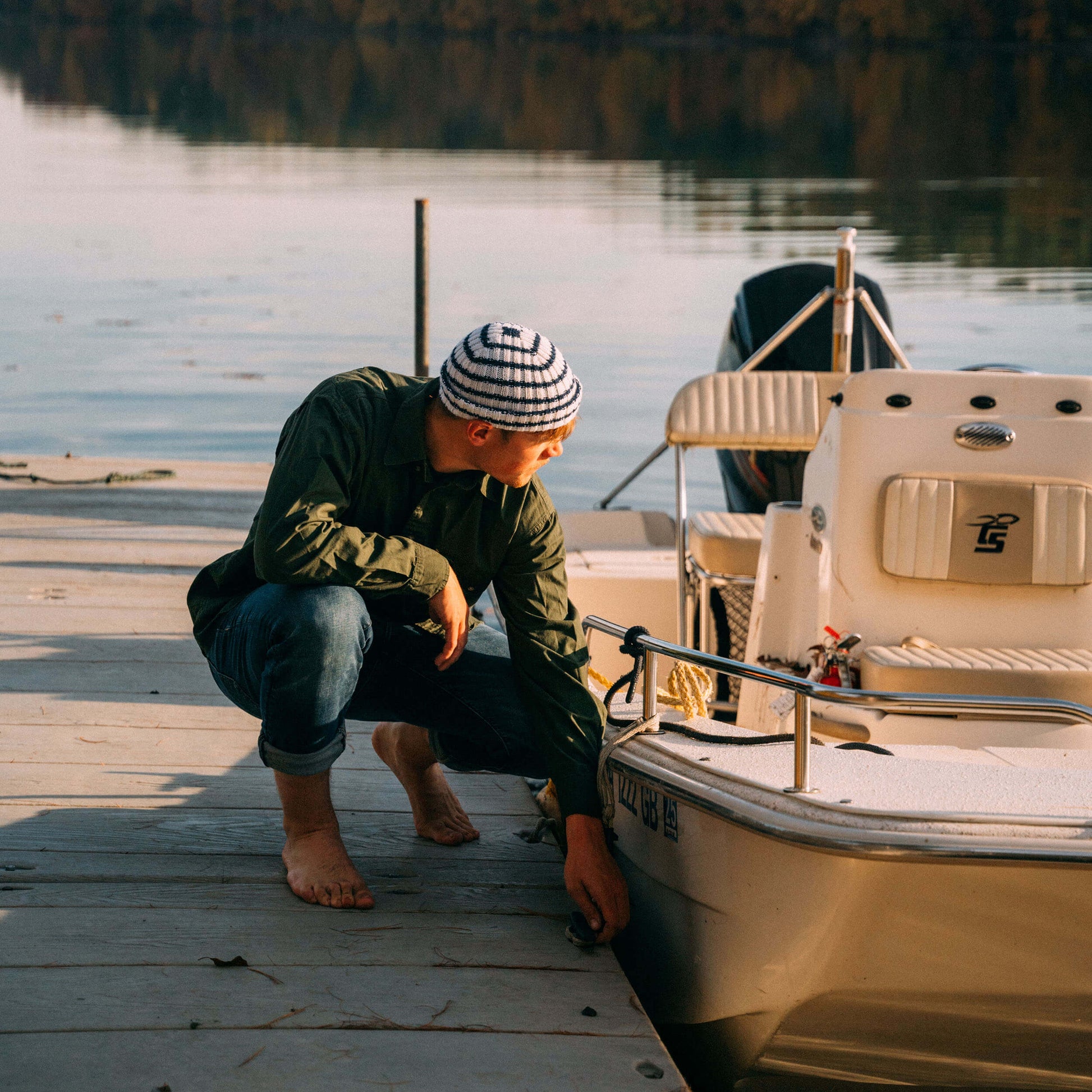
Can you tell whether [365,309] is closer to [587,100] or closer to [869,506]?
[869,506]

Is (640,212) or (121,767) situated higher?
(640,212)

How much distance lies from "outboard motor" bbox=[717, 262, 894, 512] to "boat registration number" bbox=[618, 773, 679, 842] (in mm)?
3129

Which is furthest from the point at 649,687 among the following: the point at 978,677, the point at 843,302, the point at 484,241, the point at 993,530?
the point at 484,241

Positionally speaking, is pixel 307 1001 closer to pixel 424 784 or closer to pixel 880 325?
pixel 424 784

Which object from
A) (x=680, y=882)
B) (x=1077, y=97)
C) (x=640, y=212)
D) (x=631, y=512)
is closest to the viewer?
(x=680, y=882)

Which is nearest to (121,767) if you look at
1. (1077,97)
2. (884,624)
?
(884,624)

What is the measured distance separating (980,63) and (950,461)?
6646 centimetres

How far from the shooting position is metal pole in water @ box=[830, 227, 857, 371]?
4.65m

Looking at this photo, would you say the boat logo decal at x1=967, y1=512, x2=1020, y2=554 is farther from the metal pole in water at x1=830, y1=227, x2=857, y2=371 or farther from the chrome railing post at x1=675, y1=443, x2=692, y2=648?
the metal pole in water at x1=830, y1=227, x2=857, y2=371

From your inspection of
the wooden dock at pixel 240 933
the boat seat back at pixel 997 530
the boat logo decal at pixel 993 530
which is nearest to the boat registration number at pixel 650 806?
the wooden dock at pixel 240 933

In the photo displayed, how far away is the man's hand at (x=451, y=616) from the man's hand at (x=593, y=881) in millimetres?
343

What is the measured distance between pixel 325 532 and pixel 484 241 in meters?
19.2

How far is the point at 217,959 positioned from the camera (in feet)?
7.59

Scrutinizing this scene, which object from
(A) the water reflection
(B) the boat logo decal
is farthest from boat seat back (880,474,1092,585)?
(A) the water reflection
